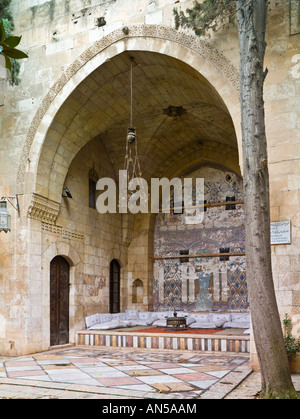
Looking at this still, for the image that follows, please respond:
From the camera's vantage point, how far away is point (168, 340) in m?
8.94

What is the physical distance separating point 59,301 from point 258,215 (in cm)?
610

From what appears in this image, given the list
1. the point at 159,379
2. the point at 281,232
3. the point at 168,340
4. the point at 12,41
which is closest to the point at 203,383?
the point at 159,379

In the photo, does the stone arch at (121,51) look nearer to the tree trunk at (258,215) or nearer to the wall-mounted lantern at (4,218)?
the wall-mounted lantern at (4,218)

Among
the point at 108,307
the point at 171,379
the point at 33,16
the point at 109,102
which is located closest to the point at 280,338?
the point at 171,379

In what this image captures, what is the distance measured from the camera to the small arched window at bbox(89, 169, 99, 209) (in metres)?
11.5

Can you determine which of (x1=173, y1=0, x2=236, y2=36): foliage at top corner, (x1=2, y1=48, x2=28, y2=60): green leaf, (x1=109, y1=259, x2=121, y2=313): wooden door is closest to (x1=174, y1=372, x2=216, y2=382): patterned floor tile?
(x1=2, y1=48, x2=28, y2=60): green leaf

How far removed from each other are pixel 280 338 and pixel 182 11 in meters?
5.78

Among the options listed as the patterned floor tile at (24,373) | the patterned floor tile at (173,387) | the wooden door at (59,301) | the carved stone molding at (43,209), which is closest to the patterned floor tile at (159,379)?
the patterned floor tile at (173,387)

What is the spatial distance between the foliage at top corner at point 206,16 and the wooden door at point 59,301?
550 cm

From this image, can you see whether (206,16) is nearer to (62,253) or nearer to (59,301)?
(62,253)

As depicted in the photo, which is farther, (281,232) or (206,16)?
(206,16)

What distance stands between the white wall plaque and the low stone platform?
2303 millimetres

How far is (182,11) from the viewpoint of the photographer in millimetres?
7887

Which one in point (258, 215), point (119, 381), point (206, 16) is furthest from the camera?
point (206, 16)
